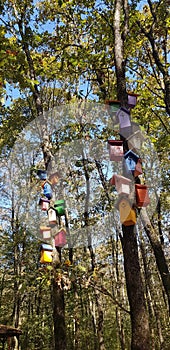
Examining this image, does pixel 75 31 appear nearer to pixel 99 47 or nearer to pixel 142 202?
pixel 99 47

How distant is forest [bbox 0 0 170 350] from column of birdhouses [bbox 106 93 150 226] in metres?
0.01

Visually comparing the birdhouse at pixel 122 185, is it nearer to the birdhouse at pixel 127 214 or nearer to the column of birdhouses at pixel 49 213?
the birdhouse at pixel 127 214

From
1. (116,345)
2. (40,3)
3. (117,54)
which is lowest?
(116,345)

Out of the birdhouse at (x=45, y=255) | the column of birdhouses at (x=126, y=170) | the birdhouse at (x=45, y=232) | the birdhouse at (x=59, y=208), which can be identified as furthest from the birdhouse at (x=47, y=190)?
the column of birdhouses at (x=126, y=170)

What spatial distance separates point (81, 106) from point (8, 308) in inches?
451

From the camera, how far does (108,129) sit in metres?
6.73

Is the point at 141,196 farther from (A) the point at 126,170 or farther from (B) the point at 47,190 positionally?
(B) the point at 47,190

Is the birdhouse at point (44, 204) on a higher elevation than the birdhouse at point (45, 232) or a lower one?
higher

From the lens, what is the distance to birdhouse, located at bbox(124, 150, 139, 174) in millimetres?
2875

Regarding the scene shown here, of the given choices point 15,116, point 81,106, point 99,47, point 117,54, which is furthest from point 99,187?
point 117,54

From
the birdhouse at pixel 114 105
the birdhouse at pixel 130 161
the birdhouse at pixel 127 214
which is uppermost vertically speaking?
the birdhouse at pixel 114 105

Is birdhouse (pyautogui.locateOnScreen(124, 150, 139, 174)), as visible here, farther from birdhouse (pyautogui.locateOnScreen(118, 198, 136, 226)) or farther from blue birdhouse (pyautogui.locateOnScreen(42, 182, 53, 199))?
blue birdhouse (pyautogui.locateOnScreen(42, 182, 53, 199))

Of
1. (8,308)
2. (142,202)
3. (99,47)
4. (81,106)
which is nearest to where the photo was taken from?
(142,202)

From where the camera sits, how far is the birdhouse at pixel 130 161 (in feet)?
9.43
